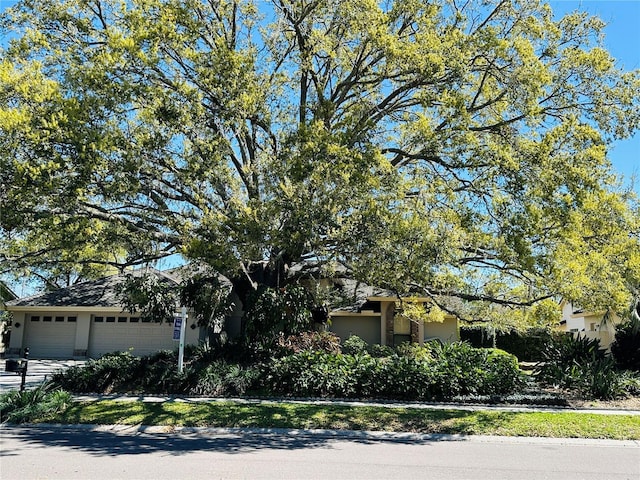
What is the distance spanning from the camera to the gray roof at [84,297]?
25.6 metres

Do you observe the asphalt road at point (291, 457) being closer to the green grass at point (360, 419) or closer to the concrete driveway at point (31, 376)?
the green grass at point (360, 419)

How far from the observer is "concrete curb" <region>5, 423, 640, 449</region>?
33.8 feet

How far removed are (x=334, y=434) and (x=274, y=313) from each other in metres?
5.33

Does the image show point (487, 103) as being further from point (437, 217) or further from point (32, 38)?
point (32, 38)

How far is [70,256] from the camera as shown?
17688mm

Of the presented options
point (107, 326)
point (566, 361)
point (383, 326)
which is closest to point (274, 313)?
point (566, 361)

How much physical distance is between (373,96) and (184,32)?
561 cm

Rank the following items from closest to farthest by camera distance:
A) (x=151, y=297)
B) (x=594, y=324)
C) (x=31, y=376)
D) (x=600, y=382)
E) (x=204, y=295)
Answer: (x=600, y=382) → (x=151, y=297) → (x=204, y=295) → (x=31, y=376) → (x=594, y=324)

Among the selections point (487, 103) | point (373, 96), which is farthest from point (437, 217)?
point (373, 96)

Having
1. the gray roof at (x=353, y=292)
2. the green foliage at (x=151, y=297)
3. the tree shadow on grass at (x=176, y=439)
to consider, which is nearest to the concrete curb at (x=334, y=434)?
the tree shadow on grass at (x=176, y=439)

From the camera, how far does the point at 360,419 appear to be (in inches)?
456

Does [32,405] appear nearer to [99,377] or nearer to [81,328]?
[99,377]

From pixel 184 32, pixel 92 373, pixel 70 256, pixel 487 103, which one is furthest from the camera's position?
pixel 70 256

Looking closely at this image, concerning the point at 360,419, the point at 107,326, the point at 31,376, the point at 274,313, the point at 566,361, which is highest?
the point at 274,313
